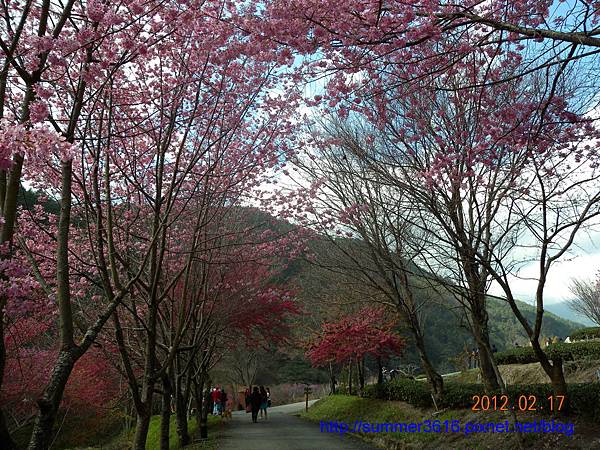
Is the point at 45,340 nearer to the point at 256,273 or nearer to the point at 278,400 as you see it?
the point at 256,273

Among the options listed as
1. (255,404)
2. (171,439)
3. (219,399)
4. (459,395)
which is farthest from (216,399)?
(459,395)

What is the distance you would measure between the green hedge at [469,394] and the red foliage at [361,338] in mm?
1218

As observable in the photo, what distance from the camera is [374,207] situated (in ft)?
32.9

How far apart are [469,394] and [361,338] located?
540cm

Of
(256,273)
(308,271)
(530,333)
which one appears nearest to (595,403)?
(530,333)

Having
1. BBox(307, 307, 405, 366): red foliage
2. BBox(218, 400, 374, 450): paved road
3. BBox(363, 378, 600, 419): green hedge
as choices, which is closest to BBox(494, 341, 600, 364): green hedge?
BBox(363, 378, 600, 419): green hedge

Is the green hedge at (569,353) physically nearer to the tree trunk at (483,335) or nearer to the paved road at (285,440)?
the tree trunk at (483,335)

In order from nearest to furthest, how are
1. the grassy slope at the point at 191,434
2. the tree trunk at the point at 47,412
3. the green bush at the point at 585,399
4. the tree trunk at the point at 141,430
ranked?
the tree trunk at the point at 47,412 → the tree trunk at the point at 141,430 → the green bush at the point at 585,399 → the grassy slope at the point at 191,434

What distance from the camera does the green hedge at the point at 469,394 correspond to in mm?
6535

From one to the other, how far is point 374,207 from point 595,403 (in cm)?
515

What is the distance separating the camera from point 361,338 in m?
14.8

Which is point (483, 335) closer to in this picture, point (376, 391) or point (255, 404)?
point (376, 391)

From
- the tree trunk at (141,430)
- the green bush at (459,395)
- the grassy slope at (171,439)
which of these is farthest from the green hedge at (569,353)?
the tree trunk at (141,430)

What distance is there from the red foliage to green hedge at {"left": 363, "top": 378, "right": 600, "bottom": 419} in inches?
48.0
